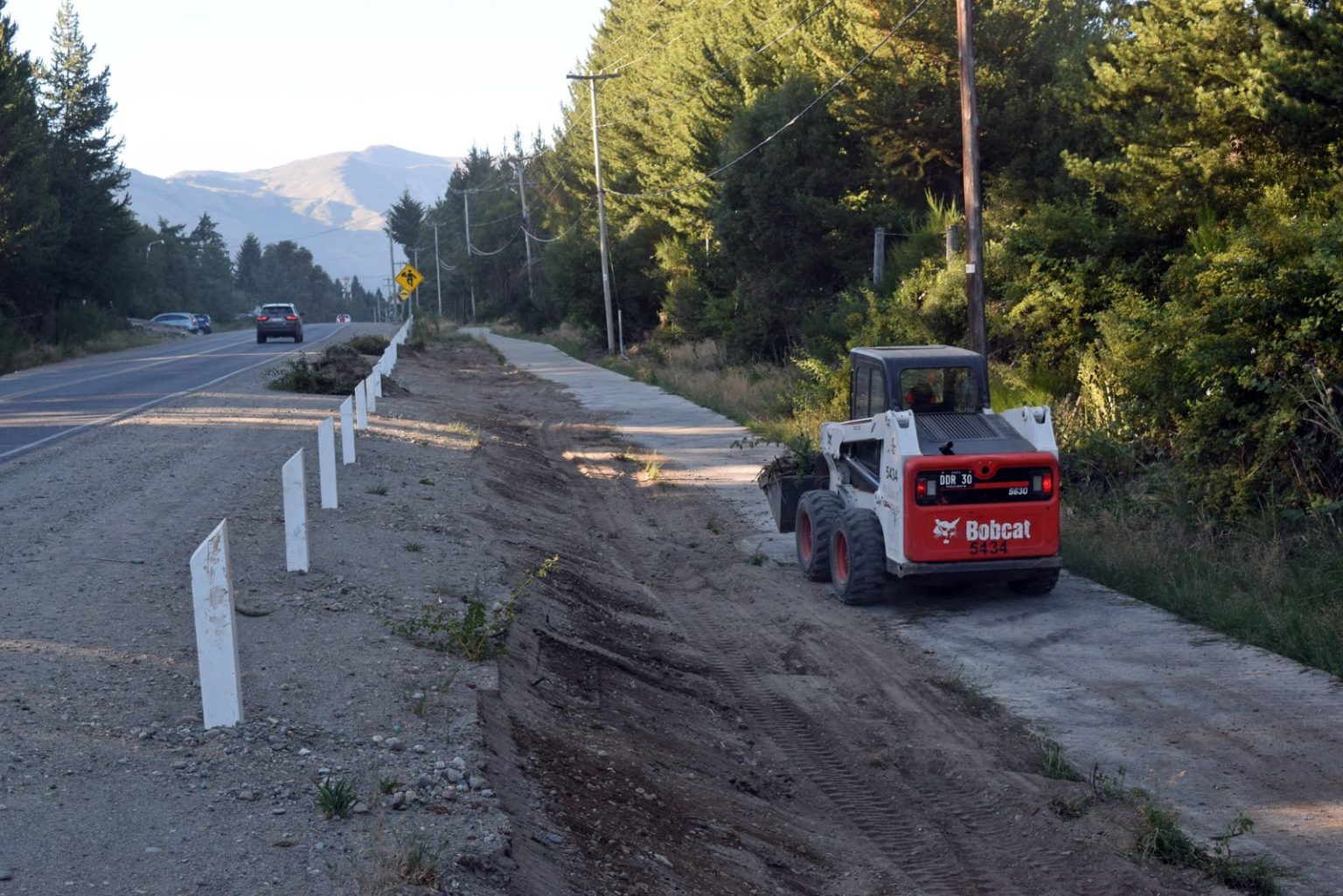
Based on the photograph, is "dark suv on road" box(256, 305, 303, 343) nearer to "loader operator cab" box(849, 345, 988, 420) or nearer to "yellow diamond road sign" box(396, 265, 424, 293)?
"yellow diamond road sign" box(396, 265, 424, 293)

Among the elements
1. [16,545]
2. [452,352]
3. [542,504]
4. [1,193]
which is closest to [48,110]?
[1,193]

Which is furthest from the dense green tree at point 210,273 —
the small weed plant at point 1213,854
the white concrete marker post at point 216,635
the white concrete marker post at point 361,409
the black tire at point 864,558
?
the small weed plant at point 1213,854

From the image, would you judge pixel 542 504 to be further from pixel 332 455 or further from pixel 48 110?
pixel 48 110

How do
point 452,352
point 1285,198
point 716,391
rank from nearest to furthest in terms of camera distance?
point 1285,198 → point 716,391 → point 452,352

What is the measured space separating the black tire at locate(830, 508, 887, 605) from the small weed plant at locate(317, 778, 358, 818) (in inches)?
247

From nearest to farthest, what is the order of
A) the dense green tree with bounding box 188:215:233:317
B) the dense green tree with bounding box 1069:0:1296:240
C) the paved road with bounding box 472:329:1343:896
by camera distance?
1. the paved road with bounding box 472:329:1343:896
2. the dense green tree with bounding box 1069:0:1296:240
3. the dense green tree with bounding box 188:215:233:317

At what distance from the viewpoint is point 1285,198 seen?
14180mm

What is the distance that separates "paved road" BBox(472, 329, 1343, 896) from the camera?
253 inches

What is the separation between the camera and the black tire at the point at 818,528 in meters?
11.9

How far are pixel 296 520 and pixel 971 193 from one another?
11.4 meters

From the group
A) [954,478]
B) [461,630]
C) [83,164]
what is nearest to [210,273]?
[83,164]

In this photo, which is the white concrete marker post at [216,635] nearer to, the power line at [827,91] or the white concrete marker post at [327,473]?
the white concrete marker post at [327,473]

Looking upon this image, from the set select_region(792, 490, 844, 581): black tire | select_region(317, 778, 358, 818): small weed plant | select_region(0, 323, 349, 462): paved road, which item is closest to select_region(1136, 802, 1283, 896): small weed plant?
select_region(317, 778, 358, 818): small weed plant

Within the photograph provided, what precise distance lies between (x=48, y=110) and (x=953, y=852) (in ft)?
204
